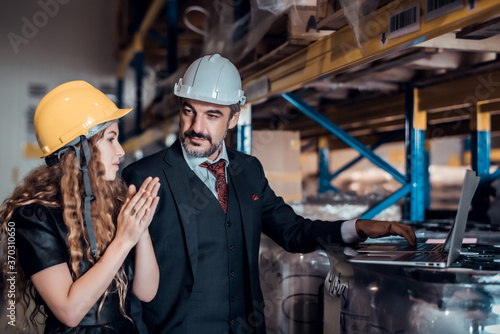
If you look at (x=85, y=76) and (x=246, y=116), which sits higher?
(x=85, y=76)

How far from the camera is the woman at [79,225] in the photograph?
1665 mm

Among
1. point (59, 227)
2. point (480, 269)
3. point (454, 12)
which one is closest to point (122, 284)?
point (59, 227)

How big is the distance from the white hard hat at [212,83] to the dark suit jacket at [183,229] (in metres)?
0.26

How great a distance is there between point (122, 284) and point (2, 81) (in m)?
8.85

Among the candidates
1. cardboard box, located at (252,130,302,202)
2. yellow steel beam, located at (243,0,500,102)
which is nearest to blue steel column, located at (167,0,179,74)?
cardboard box, located at (252,130,302,202)

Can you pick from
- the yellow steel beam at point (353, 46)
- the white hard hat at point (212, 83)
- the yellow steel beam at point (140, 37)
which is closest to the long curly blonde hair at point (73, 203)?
the white hard hat at point (212, 83)

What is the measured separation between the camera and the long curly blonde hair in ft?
5.73

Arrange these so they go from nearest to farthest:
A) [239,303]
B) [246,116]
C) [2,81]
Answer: [239,303]
[246,116]
[2,81]

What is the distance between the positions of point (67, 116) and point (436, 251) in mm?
1546

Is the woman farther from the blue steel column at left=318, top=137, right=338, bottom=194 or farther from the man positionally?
→ the blue steel column at left=318, top=137, right=338, bottom=194

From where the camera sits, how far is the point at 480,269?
170 centimetres

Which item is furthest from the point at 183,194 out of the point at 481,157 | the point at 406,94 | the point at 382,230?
the point at 481,157

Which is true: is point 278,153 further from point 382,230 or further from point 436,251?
point 436,251

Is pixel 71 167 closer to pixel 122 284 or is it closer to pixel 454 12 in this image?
pixel 122 284
